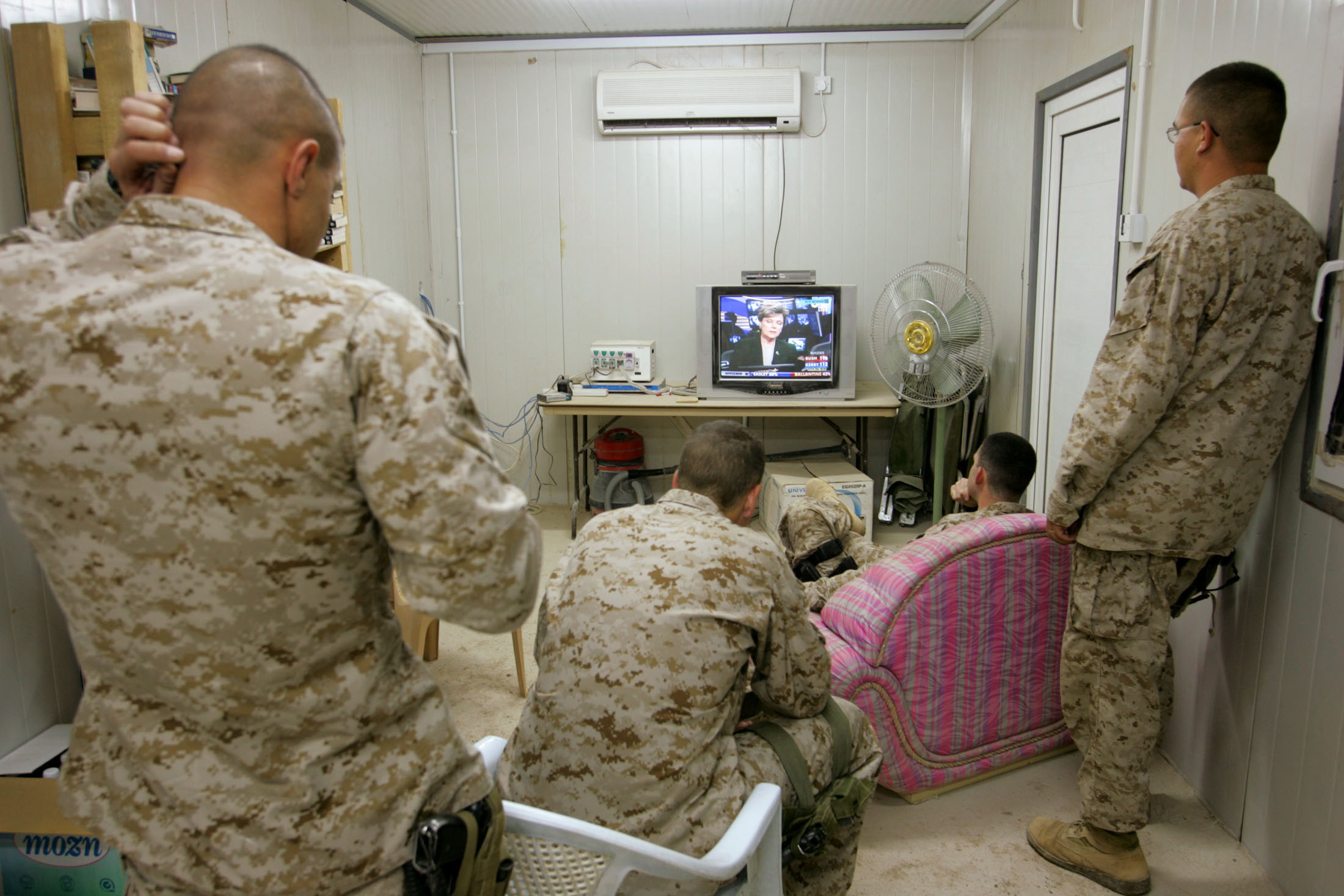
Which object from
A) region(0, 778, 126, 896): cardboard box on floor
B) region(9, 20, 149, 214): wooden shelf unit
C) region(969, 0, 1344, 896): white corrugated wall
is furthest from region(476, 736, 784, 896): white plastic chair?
region(9, 20, 149, 214): wooden shelf unit

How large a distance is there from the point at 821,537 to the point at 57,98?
213 centimetres

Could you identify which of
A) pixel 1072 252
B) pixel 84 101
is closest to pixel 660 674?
pixel 84 101

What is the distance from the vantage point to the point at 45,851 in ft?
5.99

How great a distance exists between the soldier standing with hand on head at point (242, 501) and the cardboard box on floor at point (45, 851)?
3.47ft

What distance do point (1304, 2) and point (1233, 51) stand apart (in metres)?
0.32

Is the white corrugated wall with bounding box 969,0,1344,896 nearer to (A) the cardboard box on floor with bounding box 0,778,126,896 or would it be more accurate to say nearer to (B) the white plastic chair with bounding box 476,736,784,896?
(B) the white plastic chair with bounding box 476,736,784,896

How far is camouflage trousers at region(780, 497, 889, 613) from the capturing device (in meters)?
2.59

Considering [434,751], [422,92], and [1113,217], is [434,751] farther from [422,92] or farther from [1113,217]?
[422,92]

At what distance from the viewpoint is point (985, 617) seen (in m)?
2.20

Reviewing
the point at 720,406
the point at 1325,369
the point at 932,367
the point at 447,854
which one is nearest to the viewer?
the point at 447,854

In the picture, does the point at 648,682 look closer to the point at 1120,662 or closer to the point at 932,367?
the point at 1120,662

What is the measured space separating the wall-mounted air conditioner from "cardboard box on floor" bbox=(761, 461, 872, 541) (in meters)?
1.76

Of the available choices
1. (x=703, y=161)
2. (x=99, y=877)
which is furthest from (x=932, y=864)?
(x=703, y=161)

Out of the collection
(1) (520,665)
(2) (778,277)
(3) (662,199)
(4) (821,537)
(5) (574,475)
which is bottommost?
(1) (520,665)
